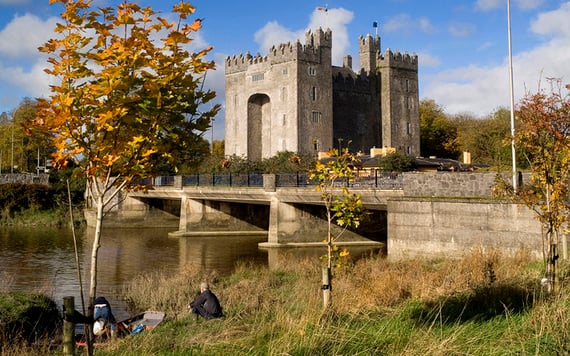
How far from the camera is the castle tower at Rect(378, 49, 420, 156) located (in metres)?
78.8

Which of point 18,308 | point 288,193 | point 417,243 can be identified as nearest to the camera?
point 18,308

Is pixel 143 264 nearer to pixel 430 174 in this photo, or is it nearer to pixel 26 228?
pixel 430 174

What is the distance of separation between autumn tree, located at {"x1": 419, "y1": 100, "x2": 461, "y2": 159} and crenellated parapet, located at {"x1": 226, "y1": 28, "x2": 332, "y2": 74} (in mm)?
23993

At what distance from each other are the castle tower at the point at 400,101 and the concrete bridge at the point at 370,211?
34577mm

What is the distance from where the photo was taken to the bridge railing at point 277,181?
1170 inches

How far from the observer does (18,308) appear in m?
14.4

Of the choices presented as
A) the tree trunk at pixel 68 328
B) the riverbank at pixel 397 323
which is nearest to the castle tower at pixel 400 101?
the riverbank at pixel 397 323

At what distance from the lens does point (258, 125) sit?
75000mm

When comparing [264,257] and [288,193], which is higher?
[288,193]

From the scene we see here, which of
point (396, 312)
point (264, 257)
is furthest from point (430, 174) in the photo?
point (396, 312)

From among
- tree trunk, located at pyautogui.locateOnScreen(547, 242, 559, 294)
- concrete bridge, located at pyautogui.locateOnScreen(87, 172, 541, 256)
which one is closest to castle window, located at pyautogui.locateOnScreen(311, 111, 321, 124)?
concrete bridge, located at pyautogui.locateOnScreen(87, 172, 541, 256)

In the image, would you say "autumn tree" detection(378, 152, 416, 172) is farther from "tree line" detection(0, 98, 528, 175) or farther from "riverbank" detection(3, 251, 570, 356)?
"riverbank" detection(3, 251, 570, 356)

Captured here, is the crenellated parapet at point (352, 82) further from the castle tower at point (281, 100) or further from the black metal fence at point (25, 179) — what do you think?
the black metal fence at point (25, 179)

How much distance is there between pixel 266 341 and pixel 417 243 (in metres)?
18.3
